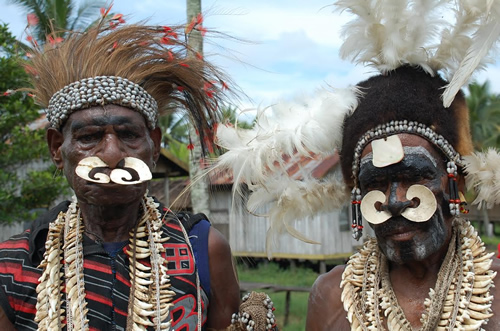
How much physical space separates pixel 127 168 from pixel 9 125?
637 cm

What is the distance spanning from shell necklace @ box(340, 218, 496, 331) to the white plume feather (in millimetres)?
191

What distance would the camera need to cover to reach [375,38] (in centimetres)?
285

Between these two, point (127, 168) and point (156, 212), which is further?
point (156, 212)

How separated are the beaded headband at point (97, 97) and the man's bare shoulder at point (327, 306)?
1.24 meters

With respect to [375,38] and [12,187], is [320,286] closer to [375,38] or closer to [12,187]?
[375,38]

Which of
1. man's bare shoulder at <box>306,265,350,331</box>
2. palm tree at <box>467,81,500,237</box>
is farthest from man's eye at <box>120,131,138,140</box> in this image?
palm tree at <box>467,81,500,237</box>

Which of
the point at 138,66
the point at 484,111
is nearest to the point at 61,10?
the point at 138,66

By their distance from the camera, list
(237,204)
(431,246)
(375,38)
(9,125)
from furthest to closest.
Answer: (9,125) → (237,204) → (375,38) → (431,246)

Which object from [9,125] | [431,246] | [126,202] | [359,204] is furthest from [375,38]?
[9,125]

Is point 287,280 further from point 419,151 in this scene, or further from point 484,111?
point 484,111

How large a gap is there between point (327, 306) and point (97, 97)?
158 centimetres

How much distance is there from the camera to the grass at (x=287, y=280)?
10.3m

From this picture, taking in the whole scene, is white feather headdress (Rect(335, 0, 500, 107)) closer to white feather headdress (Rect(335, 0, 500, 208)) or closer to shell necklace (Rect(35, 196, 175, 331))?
white feather headdress (Rect(335, 0, 500, 208))

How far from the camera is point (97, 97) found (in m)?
2.74
